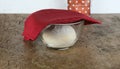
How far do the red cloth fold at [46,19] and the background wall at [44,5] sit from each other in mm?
407

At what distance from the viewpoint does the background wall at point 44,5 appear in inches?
53.3

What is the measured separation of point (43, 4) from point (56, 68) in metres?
0.66

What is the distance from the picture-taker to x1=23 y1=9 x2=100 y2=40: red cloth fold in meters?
0.85

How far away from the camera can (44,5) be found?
4.48ft

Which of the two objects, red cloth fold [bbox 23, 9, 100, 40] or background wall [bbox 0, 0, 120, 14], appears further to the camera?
background wall [bbox 0, 0, 120, 14]

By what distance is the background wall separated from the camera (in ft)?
4.44

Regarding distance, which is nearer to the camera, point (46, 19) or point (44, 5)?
point (46, 19)

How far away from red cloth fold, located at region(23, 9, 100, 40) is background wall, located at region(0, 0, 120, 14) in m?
0.41

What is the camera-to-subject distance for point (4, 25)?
1126 mm

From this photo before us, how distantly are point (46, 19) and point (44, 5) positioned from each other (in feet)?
1.64

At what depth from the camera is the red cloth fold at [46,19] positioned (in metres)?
0.85

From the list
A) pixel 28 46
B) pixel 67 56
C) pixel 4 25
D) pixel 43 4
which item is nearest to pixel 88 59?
pixel 67 56

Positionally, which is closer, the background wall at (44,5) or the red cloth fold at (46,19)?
the red cloth fold at (46,19)

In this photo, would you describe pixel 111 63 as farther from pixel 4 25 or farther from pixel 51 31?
pixel 4 25
